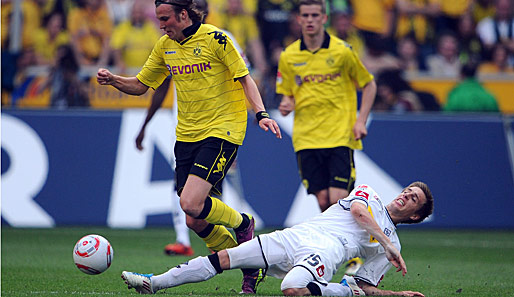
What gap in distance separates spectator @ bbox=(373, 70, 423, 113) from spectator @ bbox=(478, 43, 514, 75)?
1.67 m

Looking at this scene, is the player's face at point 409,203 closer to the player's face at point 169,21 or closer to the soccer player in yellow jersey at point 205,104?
the soccer player in yellow jersey at point 205,104

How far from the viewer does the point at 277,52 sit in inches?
579

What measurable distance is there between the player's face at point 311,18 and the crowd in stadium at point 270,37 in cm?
554

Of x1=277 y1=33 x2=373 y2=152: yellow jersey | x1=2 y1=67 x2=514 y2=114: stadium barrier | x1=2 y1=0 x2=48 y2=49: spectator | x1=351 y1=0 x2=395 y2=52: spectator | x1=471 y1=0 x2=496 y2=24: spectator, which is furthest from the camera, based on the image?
x1=471 y1=0 x2=496 y2=24: spectator

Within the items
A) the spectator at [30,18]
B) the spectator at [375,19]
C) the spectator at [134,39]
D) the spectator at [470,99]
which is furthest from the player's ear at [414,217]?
the spectator at [30,18]

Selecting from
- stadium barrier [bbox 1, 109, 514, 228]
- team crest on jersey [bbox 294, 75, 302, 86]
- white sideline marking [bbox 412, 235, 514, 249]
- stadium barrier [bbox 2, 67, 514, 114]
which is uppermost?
team crest on jersey [bbox 294, 75, 302, 86]

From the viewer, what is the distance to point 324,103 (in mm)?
8445

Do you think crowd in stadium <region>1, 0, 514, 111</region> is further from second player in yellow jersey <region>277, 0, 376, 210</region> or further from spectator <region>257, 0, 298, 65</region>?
second player in yellow jersey <region>277, 0, 376, 210</region>

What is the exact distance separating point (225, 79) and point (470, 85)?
7.38m

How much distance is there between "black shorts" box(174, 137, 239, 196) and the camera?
20.9 ft

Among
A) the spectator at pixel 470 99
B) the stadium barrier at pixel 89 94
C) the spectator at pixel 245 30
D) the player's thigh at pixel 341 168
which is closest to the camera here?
the player's thigh at pixel 341 168

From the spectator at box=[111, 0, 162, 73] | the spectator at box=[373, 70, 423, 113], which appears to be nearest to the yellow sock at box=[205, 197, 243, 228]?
the spectator at box=[373, 70, 423, 113]

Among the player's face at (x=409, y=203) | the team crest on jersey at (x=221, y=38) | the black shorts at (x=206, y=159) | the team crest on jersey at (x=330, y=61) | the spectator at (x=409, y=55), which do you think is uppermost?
the team crest on jersey at (x=221, y=38)

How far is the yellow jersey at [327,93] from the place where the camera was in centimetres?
839
